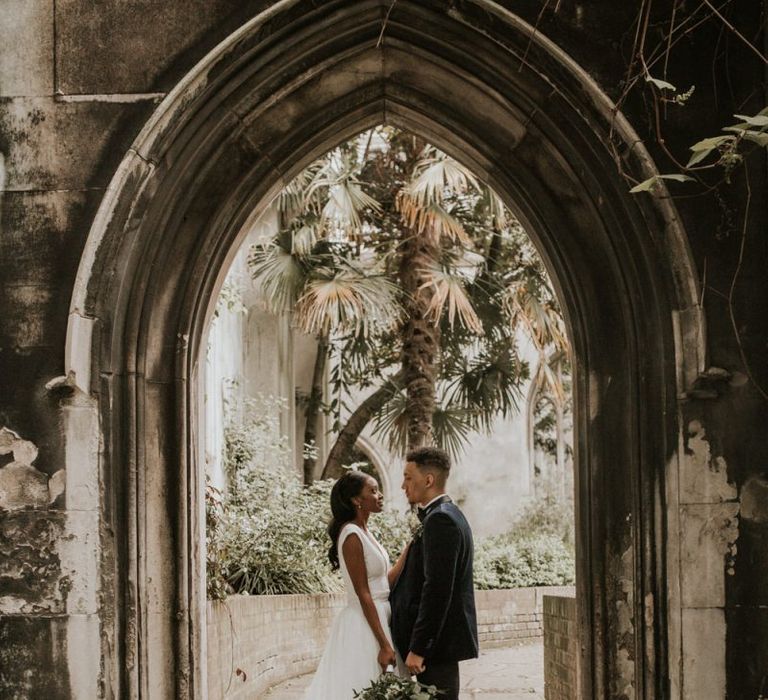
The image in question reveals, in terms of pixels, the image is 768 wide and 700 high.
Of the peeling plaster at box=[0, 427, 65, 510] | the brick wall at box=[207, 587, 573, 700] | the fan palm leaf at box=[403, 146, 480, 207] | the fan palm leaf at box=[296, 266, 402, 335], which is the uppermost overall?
the fan palm leaf at box=[403, 146, 480, 207]

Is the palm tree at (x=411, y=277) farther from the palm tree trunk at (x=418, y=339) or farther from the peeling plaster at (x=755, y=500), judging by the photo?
the peeling plaster at (x=755, y=500)

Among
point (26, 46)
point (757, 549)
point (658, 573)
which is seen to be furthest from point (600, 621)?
point (26, 46)

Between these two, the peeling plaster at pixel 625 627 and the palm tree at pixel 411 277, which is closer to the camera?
the peeling plaster at pixel 625 627

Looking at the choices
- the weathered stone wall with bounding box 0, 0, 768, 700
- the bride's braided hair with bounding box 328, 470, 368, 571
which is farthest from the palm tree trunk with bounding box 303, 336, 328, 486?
the weathered stone wall with bounding box 0, 0, 768, 700

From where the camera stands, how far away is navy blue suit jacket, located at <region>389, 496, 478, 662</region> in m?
5.87

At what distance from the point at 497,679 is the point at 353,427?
581 cm

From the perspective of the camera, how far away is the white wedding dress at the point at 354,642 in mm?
6398

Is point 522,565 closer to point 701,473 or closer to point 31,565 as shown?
point 701,473

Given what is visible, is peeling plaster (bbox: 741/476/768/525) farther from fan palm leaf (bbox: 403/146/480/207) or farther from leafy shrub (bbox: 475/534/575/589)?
leafy shrub (bbox: 475/534/575/589)

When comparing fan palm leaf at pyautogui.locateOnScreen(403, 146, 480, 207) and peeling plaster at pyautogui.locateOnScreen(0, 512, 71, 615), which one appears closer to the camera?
peeling plaster at pyautogui.locateOnScreen(0, 512, 71, 615)

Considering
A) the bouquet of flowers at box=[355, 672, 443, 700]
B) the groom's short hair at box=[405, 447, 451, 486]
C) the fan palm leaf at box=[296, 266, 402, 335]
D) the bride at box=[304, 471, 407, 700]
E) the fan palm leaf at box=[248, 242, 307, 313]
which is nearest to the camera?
the bouquet of flowers at box=[355, 672, 443, 700]

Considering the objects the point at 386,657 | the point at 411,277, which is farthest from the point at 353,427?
the point at 386,657

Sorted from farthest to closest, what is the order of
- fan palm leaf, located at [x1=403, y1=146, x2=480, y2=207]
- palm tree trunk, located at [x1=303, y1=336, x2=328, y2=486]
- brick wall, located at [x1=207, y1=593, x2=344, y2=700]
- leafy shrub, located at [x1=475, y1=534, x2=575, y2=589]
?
palm tree trunk, located at [x1=303, y1=336, x2=328, y2=486] → leafy shrub, located at [x1=475, y1=534, x2=575, y2=589] → fan palm leaf, located at [x1=403, y1=146, x2=480, y2=207] → brick wall, located at [x1=207, y1=593, x2=344, y2=700]

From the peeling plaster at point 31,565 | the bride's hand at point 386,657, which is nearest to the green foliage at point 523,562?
the bride's hand at point 386,657
